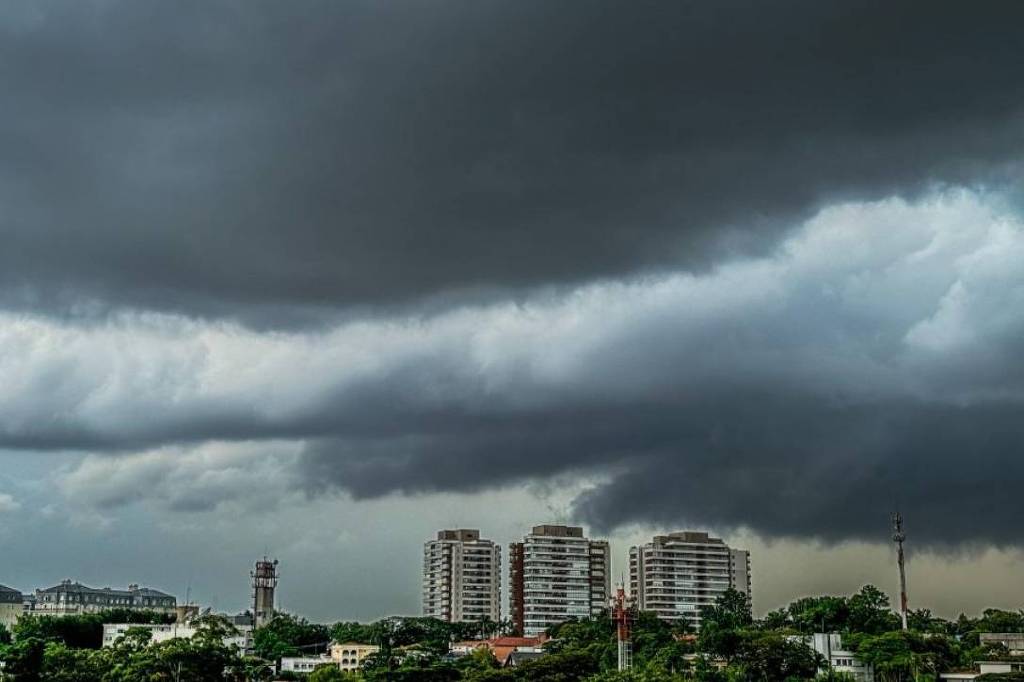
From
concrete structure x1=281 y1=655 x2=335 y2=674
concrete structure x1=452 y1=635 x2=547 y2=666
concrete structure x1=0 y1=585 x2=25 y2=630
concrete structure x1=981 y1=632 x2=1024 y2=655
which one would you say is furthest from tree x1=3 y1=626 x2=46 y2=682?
concrete structure x1=0 y1=585 x2=25 y2=630

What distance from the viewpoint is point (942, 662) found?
88312 millimetres

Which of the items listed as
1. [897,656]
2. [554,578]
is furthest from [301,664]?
[554,578]

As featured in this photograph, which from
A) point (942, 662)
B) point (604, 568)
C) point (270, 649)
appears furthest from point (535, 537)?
point (942, 662)

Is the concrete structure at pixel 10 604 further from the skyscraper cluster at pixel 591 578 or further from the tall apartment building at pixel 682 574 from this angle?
the tall apartment building at pixel 682 574

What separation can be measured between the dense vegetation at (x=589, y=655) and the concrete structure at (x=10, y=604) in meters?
41.0

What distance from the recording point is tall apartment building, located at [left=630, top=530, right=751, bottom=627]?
193 metres

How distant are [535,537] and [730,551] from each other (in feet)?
110

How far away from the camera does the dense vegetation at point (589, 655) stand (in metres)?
80.1

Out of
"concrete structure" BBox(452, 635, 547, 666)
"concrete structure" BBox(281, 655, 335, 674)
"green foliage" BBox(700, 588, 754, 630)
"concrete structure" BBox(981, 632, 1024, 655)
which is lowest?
"concrete structure" BBox(281, 655, 335, 674)

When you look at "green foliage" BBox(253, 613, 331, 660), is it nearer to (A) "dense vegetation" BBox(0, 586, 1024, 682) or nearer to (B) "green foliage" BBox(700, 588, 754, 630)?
(A) "dense vegetation" BBox(0, 586, 1024, 682)

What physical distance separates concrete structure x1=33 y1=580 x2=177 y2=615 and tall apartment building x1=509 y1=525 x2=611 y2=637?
Result: 1994 inches

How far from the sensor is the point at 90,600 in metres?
173

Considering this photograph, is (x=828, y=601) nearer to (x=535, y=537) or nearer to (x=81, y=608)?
(x=535, y=537)

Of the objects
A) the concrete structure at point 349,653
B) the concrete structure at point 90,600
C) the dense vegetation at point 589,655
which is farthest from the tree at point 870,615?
the concrete structure at point 90,600
